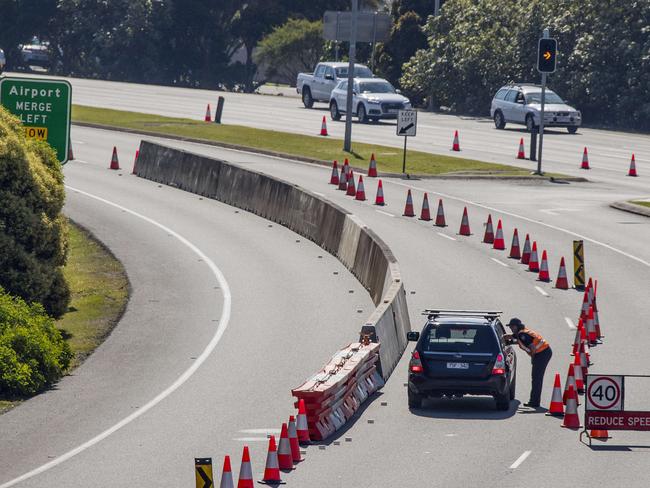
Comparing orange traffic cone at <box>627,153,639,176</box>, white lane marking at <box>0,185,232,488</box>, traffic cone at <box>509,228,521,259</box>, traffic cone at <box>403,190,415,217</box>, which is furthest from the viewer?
orange traffic cone at <box>627,153,639,176</box>

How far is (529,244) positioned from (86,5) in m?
80.1

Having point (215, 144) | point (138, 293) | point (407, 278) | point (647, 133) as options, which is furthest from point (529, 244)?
point (647, 133)

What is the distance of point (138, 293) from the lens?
30.5 m

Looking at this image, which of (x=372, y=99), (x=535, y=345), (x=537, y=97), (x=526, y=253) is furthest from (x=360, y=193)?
(x=537, y=97)

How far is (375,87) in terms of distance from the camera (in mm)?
66438

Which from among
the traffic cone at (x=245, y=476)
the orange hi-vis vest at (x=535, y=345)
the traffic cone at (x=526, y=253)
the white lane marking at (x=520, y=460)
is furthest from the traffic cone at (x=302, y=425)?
the traffic cone at (x=526, y=253)

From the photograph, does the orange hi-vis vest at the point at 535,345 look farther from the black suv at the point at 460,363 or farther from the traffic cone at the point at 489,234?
the traffic cone at the point at 489,234

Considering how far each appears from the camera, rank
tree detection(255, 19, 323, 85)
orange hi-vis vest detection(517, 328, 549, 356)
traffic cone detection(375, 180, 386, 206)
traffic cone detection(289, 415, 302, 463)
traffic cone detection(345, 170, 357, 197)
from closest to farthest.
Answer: traffic cone detection(289, 415, 302, 463), orange hi-vis vest detection(517, 328, 549, 356), traffic cone detection(375, 180, 386, 206), traffic cone detection(345, 170, 357, 197), tree detection(255, 19, 323, 85)

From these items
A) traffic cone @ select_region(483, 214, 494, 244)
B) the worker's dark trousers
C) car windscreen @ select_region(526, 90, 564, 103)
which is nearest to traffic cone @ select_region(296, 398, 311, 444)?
the worker's dark trousers

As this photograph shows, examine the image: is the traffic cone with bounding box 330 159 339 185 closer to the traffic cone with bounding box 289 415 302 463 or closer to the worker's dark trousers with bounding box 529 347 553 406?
the worker's dark trousers with bounding box 529 347 553 406

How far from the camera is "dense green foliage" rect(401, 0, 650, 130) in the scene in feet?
234

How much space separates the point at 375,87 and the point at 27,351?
4539 cm

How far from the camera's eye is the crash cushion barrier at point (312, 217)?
2416 centimetres

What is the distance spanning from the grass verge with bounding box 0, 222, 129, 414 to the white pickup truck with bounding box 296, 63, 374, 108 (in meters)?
35.6
